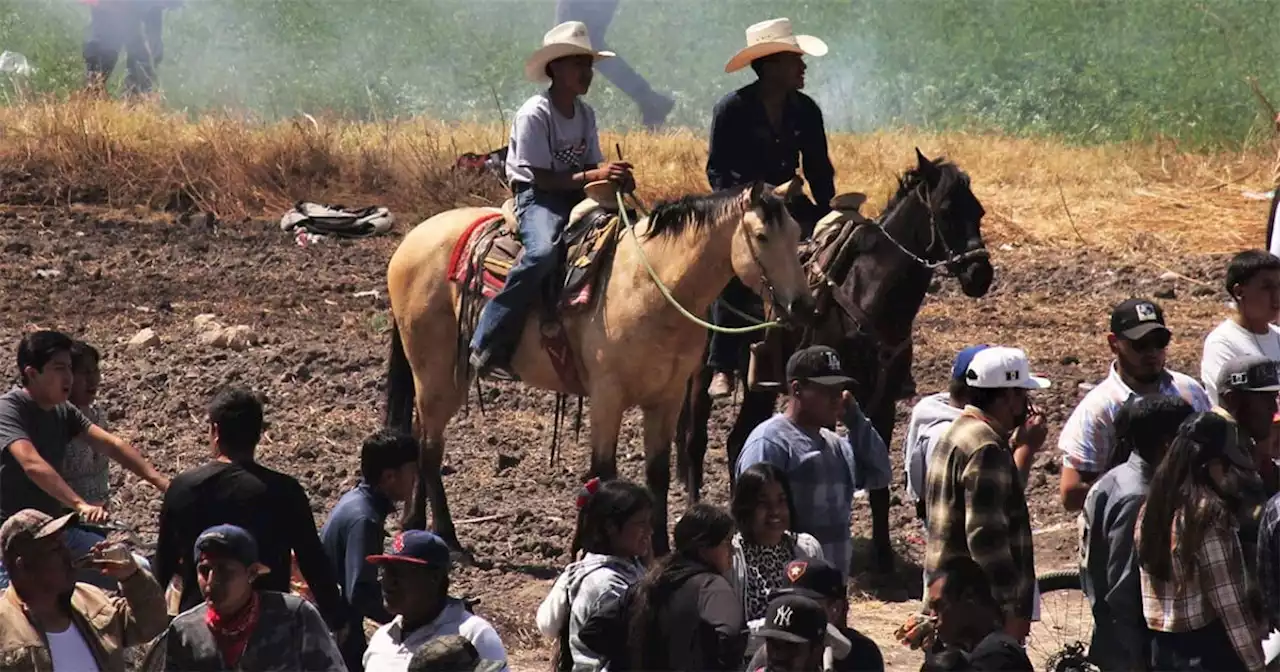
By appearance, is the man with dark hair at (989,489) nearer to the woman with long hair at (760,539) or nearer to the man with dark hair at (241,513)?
the woman with long hair at (760,539)

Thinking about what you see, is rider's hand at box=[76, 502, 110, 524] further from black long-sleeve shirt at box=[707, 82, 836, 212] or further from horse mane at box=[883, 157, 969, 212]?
horse mane at box=[883, 157, 969, 212]

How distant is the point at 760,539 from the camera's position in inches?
313

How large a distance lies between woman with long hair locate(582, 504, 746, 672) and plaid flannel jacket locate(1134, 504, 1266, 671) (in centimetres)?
149

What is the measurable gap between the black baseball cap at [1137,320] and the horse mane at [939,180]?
3416 millimetres

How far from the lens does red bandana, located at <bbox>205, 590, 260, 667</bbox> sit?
6805 mm

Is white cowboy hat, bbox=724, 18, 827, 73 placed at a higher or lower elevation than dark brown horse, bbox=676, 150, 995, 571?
higher

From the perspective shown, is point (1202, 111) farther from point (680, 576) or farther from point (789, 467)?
point (680, 576)

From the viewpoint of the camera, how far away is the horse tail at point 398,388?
42.7 feet

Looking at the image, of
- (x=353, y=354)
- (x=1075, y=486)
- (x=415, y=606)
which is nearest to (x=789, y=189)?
(x=1075, y=486)

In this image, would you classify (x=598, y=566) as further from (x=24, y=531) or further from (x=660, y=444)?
(x=660, y=444)

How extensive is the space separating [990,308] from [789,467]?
10.1 m

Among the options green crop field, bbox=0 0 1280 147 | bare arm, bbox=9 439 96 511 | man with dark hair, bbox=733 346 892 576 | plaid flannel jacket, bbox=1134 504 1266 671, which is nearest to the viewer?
plaid flannel jacket, bbox=1134 504 1266 671

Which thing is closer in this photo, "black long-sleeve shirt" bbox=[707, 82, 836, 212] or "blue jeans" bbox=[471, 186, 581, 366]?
"blue jeans" bbox=[471, 186, 581, 366]

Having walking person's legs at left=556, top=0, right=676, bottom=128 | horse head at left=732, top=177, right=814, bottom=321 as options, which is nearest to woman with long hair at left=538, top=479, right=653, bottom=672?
horse head at left=732, top=177, right=814, bottom=321
